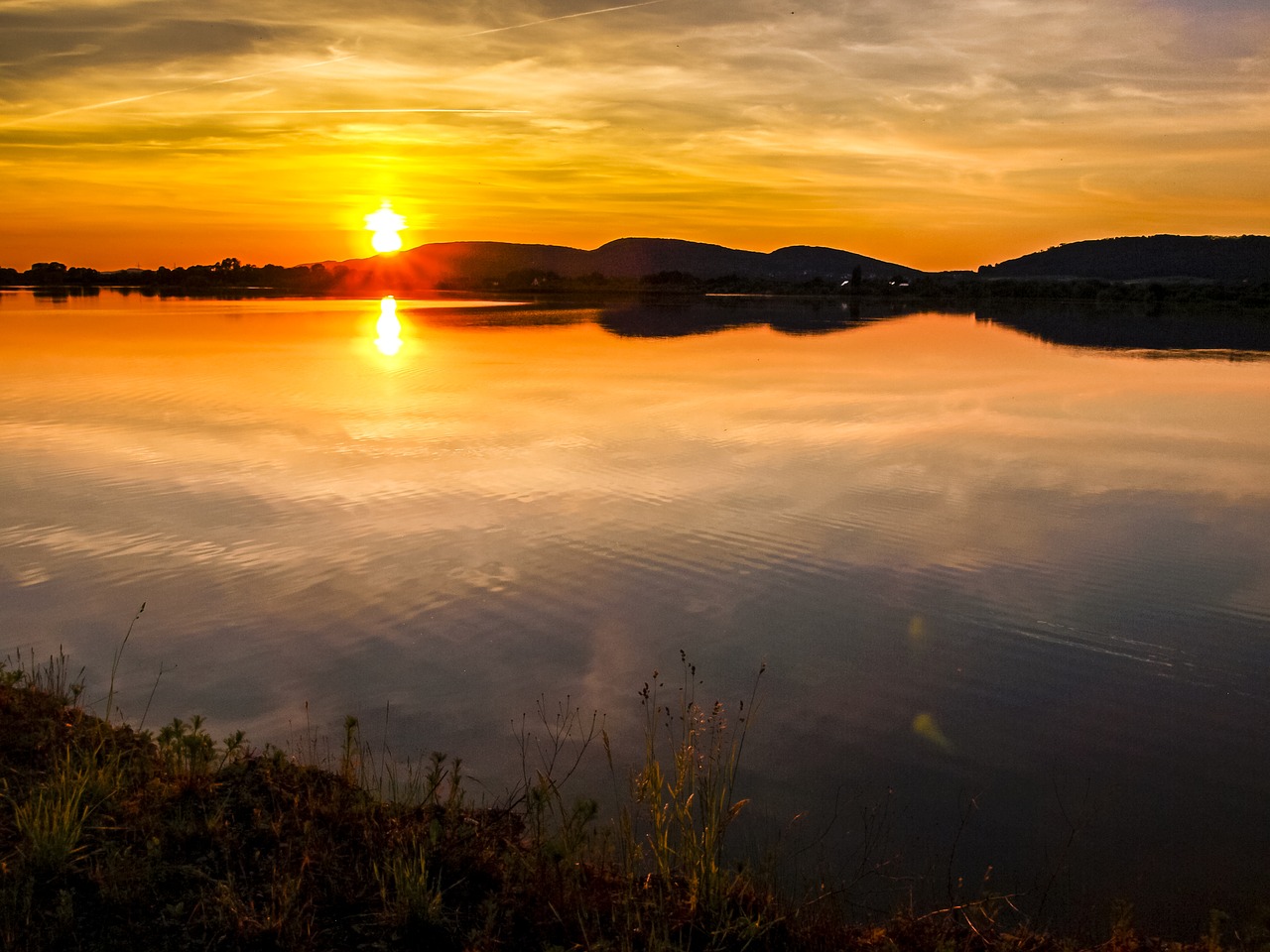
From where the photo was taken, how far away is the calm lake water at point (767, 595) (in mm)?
6023

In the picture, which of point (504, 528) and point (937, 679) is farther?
point (504, 528)

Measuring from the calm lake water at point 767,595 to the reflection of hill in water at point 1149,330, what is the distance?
21585 mm

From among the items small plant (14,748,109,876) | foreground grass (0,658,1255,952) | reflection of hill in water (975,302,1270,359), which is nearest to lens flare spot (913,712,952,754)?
foreground grass (0,658,1255,952)

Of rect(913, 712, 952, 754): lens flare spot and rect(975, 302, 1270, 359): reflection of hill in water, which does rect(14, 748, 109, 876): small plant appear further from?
rect(975, 302, 1270, 359): reflection of hill in water

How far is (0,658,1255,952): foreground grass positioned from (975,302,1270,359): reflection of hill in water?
3767 cm

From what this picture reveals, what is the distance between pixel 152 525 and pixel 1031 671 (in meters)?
9.30

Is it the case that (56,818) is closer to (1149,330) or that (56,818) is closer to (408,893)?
(408,893)

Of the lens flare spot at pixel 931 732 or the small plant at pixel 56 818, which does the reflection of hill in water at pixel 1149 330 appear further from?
the small plant at pixel 56 818

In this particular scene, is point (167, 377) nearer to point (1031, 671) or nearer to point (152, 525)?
point (152, 525)

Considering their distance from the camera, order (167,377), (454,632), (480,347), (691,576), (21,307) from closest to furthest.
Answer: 1. (454,632)
2. (691,576)
3. (167,377)
4. (480,347)
5. (21,307)

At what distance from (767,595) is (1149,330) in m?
51.7

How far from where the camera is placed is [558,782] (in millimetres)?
6074

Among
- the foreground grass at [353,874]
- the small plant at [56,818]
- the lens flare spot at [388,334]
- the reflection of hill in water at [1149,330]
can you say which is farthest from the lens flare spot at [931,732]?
the reflection of hill in water at [1149,330]

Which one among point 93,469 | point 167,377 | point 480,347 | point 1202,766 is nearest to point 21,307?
point 480,347
